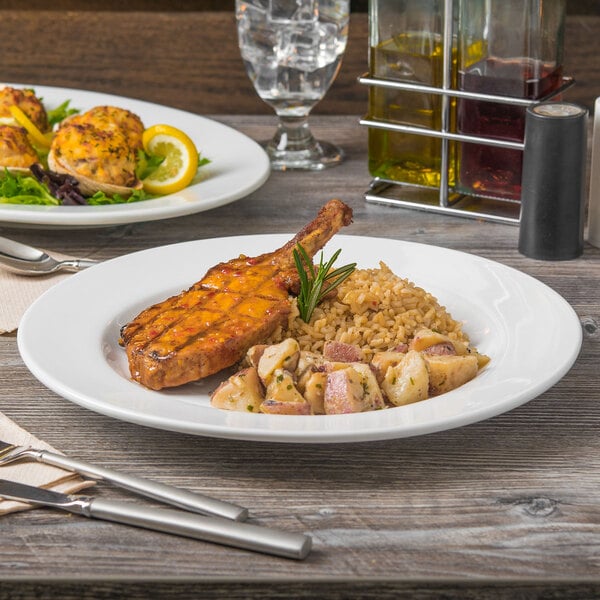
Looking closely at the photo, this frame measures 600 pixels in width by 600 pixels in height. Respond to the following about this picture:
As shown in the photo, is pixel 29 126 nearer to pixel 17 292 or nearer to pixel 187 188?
pixel 187 188

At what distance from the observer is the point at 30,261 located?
1.75 meters

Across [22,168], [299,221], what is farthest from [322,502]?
[22,168]

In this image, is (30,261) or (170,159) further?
(170,159)

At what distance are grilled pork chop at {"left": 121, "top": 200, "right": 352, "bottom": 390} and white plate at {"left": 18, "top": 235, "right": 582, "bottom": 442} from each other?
0.04 meters

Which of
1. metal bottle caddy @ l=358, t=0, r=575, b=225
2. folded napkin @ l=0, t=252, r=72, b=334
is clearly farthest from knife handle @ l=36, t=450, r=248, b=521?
metal bottle caddy @ l=358, t=0, r=575, b=225

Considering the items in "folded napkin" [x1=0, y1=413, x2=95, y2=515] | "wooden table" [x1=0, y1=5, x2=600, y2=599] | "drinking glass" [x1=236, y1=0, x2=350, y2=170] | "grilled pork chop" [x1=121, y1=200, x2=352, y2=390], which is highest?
A: "drinking glass" [x1=236, y1=0, x2=350, y2=170]

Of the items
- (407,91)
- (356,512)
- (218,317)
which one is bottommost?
(356,512)

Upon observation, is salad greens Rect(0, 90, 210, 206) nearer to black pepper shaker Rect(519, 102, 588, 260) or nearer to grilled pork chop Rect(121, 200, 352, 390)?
grilled pork chop Rect(121, 200, 352, 390)

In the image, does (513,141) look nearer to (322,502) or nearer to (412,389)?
(412,389)

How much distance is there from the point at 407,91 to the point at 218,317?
840 millimetres

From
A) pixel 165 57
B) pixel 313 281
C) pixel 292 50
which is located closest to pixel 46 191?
pixel 292 50

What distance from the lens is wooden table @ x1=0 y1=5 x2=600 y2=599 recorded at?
3.35 ft

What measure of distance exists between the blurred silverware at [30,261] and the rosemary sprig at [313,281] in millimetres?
448

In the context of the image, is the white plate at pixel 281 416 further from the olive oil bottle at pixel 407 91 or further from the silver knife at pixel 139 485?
the olive oil bottle at pixel 407 91
